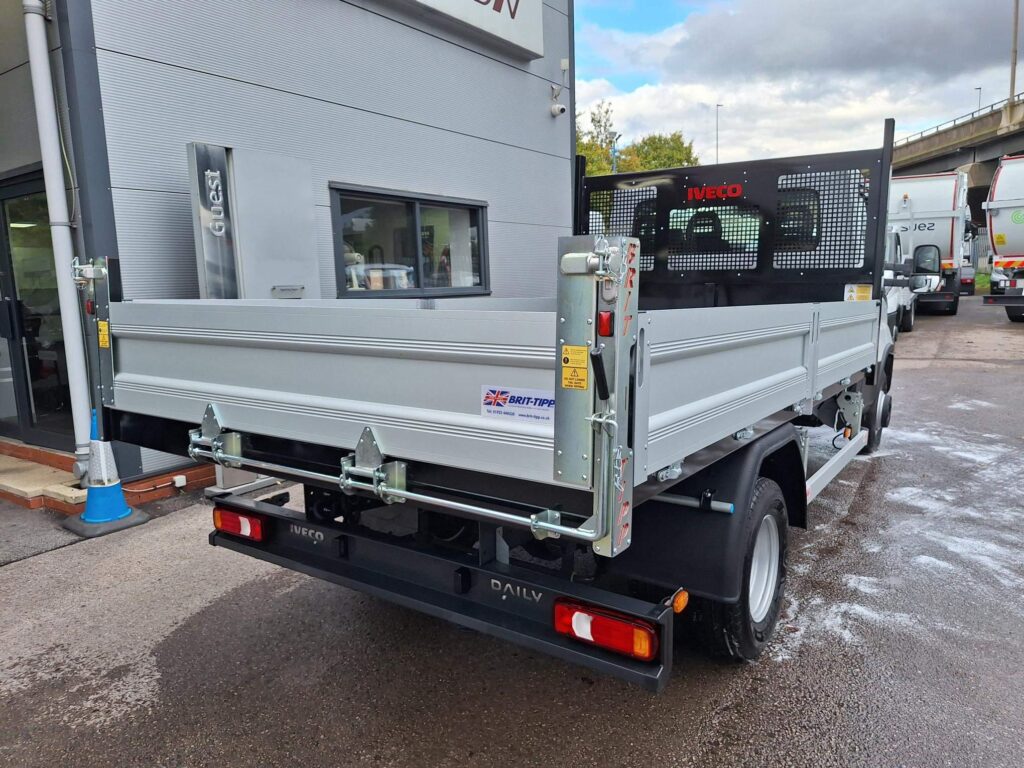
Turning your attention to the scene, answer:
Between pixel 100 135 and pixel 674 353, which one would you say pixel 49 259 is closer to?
pixel 100 135

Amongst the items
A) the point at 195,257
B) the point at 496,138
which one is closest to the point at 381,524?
the point at 195,257

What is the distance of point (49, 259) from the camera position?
5680 mm

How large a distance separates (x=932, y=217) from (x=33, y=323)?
19.2 metres

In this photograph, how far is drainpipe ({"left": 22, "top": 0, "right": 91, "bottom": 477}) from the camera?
4699mm

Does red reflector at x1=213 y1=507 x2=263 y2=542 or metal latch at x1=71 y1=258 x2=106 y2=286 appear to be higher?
metal latch at x1=71 y1=258 x2=106 y2=286

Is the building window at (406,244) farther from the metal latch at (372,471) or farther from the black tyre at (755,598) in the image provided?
the black tyre at (755,598)

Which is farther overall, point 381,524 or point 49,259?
point 49,259

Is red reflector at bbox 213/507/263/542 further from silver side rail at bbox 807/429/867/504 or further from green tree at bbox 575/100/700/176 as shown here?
green tree at bbox 575/100/700/176

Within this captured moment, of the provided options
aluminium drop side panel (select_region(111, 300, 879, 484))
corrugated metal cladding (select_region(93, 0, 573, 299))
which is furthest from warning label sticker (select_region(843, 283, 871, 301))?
corrugated metal cladding (select_region(93, 0, 573, 299))

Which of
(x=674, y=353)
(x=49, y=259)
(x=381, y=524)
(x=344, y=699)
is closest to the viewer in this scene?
(x=674, y=353)

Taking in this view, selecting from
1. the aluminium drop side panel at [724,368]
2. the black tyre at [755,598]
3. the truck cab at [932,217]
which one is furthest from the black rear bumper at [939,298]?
the black tyre at [755,598]

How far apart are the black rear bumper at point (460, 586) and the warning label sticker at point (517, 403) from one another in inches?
25.9

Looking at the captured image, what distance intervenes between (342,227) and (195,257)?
56.4 inches

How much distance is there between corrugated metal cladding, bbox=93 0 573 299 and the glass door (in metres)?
1.20
